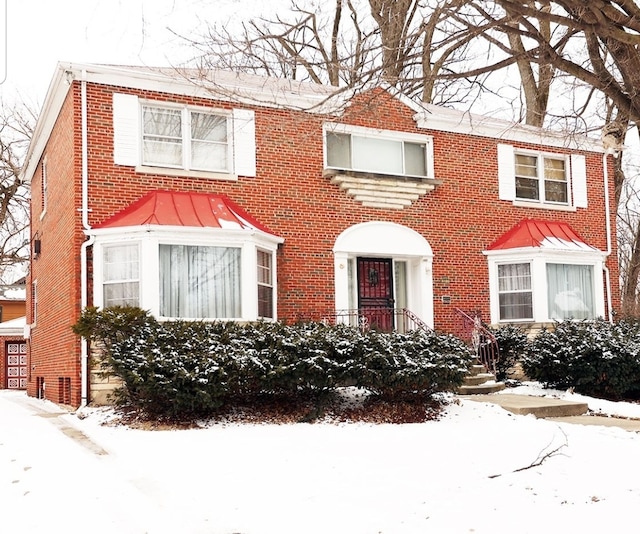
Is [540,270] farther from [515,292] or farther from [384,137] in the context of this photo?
[384,137]

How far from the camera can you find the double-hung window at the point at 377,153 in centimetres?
1566

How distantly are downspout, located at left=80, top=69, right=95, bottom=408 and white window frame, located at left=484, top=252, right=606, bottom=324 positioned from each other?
8.82m

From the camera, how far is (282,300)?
1467 centimetres

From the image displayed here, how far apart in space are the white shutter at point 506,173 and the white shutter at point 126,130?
27.7ft

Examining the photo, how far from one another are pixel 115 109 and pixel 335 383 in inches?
256

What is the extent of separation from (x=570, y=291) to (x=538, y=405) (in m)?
6.15

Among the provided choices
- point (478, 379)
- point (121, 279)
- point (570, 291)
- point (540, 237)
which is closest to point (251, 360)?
point (121, 279)

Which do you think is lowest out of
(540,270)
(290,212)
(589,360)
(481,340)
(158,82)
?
(589,360)

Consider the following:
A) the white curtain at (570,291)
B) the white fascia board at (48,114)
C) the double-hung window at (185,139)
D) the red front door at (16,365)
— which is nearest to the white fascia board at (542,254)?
the white curtain at (570,291)

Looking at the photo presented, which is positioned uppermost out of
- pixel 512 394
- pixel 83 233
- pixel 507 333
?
pixel 83 233

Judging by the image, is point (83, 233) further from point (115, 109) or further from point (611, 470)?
point (611, 470)

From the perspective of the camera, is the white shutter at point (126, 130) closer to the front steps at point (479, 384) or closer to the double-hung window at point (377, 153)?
the double-hung window at point (377, 153)

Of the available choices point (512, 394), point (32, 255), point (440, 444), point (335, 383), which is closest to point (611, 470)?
point (440, 444)

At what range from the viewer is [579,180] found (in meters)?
18.5
